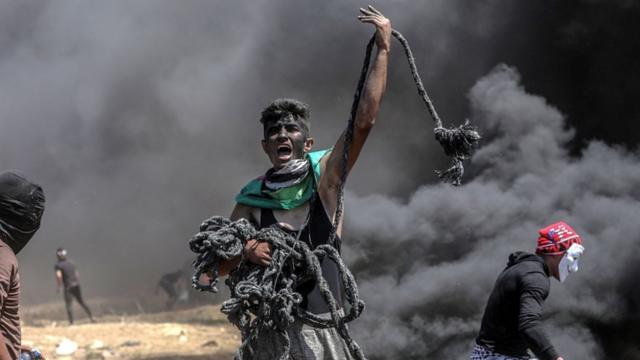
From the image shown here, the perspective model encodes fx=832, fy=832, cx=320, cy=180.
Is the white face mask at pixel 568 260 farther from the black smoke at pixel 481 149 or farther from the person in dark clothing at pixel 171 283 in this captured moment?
the person in dark clothing at pixel 171 283

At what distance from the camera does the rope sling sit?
322 centimetres

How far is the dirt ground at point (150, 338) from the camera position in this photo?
11.9m

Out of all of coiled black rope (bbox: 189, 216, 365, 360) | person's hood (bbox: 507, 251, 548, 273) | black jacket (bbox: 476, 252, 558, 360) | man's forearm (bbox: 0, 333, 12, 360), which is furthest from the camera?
person's hood (bbox: 507, 251, 548, 273)

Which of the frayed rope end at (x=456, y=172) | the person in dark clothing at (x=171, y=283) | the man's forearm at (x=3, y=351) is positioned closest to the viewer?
the man's forearm at (x=3, y=351)

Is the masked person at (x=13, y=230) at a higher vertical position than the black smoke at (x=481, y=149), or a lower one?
lower

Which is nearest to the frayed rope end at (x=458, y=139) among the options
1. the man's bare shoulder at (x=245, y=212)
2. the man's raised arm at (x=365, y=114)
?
the man's raised arm at (x=365, y=114)

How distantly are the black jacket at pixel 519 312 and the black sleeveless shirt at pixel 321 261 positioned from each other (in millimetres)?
1105

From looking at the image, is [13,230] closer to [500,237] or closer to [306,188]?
[306,188]

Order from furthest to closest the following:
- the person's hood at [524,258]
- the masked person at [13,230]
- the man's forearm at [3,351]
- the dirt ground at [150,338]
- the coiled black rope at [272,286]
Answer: the dirt ground at [150,338] < the person's hood at [524,258] < the coiled black rope at [272,286] < the masked person at [13,230] < the man's forearm at [3,351]

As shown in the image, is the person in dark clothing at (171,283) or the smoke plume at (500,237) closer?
the smoke plume at (500,237)

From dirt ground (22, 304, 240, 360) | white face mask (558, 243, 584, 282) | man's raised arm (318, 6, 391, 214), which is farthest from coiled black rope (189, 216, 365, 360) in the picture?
dirt ground (22, 304, 240, 360)

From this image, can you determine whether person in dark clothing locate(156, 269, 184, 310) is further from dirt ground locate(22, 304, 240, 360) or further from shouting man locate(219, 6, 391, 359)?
shouting man locate(219, 6, 391, 359)

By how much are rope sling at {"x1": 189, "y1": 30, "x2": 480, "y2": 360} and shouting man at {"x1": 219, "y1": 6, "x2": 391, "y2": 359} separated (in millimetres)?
34

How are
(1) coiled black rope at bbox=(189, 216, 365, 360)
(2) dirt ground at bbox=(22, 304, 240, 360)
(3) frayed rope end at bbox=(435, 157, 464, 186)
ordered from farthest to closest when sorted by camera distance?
1. (2) dirt ground at bbox=(22, 304, 240, 360)
2. (3) frayed rope end at bbox=(435, 157, 464, 186)
3. (1) coiled black rope at bbox=(189, 216, 365, 360)
